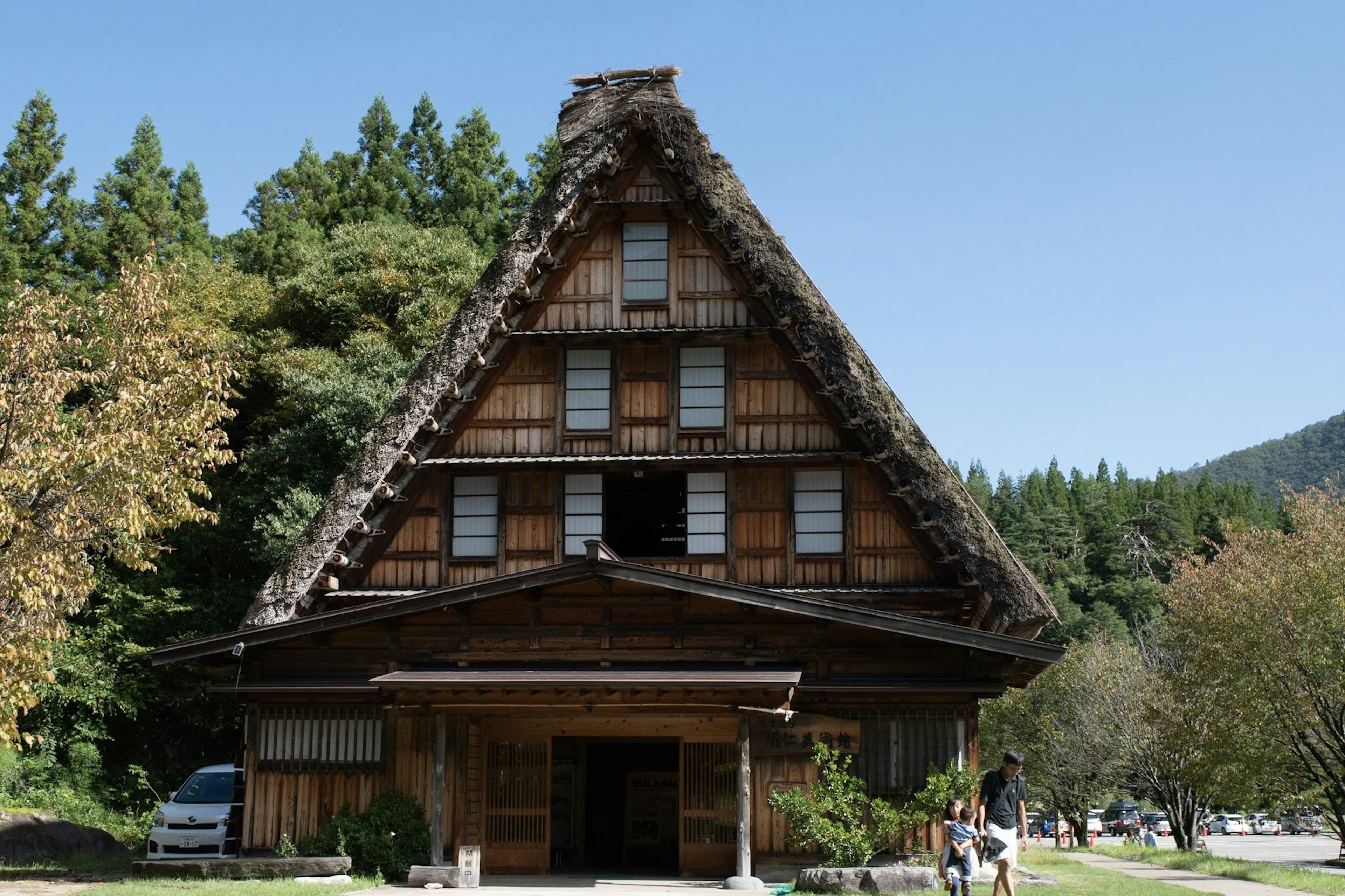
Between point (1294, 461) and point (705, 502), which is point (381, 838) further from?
point (1294, 461)

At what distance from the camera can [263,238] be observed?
44.3 m

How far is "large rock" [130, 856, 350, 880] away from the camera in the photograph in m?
16.4

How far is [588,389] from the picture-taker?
805 inches

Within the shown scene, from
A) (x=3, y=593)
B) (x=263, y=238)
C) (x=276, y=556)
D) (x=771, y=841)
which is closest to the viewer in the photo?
(x=3, y=593)

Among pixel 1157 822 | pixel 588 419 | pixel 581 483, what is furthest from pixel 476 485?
pixel 1157 822

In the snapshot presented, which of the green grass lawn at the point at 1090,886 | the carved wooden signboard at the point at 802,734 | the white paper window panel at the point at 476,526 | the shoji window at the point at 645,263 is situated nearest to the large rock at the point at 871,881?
the green grass lawn at the point at 1090,886

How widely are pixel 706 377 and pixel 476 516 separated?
436cm

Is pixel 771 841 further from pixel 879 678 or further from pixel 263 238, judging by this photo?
pixel 263 238

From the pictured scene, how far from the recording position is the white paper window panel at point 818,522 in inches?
771

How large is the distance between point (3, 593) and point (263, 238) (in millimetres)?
31774

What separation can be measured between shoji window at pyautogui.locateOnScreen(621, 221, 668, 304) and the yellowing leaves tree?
6.85 meters

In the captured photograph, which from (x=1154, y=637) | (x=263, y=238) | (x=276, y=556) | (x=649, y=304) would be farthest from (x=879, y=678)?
(x=263, y=238)

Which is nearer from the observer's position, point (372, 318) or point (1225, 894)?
point (1225, 894)

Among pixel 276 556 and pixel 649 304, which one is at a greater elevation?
pixel 649 304
